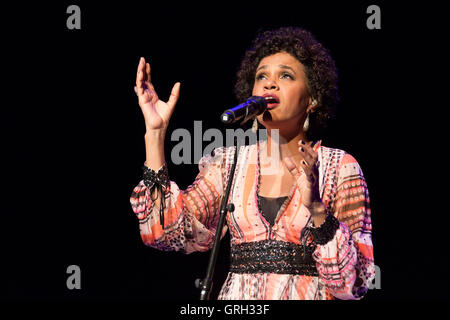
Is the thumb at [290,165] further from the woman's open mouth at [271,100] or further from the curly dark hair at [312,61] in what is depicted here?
the curly dark hair at [312,61]

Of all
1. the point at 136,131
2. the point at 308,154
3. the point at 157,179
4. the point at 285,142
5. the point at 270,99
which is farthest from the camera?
the point at 136,131

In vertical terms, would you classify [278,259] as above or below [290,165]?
below

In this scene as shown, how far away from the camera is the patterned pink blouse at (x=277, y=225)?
1934mm

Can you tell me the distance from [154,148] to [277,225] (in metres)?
0.53

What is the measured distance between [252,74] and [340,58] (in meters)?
0.66

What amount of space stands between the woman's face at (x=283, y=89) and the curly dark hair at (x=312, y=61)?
1.2 inches

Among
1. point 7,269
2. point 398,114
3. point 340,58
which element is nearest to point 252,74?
point 340,58

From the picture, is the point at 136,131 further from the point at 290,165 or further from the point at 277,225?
the point at 290,165

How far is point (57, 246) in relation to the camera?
3.27m

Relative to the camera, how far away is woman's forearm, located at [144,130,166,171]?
197 centimetres

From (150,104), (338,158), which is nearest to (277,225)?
(338,158)

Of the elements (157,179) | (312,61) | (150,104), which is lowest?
(157,179)

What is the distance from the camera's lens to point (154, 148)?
1974mm

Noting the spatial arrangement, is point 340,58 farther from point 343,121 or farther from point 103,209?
point 103,209
